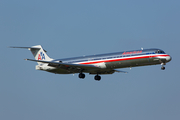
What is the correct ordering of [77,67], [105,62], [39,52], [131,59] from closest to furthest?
[131,59] → [105,62] → [77,67] → [39,52]

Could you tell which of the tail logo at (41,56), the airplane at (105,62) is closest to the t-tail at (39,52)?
the tail logo at (41,56)

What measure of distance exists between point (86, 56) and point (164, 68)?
12.6m

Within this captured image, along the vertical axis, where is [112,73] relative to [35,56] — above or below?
below

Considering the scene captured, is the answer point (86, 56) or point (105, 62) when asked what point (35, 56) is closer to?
point (86, 56)

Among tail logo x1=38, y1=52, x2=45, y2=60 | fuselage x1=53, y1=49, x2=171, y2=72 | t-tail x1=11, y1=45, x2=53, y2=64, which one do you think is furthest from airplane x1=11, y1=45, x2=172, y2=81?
t-tail x1=11, y1=45, x2=53, y2=64

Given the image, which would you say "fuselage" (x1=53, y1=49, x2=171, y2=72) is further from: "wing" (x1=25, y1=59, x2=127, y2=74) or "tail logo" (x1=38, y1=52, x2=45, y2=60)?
"tail logo" (x1=38, y1=52, x2=45, y2=60)

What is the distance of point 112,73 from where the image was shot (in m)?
51.5

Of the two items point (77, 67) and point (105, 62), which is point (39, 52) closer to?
point (77, 67)

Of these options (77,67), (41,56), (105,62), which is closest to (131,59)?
(105,62)

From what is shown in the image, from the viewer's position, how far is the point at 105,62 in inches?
1812

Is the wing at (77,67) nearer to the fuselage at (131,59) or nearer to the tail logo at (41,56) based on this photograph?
the fuselage at (131,59)

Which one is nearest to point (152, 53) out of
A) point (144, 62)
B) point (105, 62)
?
point (144, 62)

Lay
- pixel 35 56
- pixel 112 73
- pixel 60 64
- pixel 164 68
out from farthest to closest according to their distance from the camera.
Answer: pixel 35 56, pixel 112 73, pixel 60 64, pixel 164 68

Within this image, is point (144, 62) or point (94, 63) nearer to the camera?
point (144, 62)
